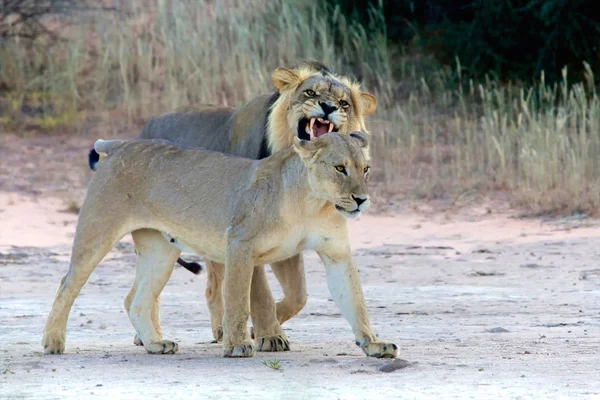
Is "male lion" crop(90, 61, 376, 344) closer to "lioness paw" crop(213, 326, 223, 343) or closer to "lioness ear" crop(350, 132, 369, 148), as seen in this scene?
"lioness paw" crop(213, 326, 223, 343)

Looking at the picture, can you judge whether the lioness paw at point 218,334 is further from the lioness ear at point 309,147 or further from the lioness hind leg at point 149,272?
the lioness ear at point 309,147

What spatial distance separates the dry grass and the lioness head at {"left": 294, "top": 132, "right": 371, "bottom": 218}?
26.0 ft

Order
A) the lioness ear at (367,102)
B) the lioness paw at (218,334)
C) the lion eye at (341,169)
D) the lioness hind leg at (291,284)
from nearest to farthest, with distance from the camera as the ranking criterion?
the lion eye at (341,169) → the lioness hind leg at (291,284) → the lioness ear at (367,102) → the lioness paw at (218,334)

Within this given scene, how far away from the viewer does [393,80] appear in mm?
18250

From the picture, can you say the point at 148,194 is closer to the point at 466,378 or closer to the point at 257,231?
the point at 257,231

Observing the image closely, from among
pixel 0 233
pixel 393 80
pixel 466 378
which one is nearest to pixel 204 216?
pixel 466 378

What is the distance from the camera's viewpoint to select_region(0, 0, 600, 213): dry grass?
15.3 meters

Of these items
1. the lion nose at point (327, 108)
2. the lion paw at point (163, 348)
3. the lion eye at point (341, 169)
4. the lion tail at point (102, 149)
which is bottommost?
the lion paw at point (163, 348)

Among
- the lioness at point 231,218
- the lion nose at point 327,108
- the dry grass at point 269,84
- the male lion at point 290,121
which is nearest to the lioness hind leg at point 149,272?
the lioness at point 231,218

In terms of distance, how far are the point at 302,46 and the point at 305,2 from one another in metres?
1.07

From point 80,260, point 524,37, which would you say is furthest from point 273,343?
point 524,37

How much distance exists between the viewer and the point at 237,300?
7.00 m

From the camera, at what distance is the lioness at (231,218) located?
22.5 ft

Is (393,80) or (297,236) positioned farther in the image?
(393,80)
